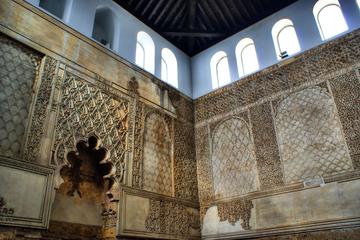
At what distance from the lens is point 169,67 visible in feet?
28.3

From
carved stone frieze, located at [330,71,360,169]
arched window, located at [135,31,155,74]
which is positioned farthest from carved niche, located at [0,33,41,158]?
carved stone frieze, located at [330,71,360,169]

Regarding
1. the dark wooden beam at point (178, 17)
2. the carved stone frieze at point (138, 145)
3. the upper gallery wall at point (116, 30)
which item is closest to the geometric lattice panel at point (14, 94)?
the upper gallery wall at point (116, 30)

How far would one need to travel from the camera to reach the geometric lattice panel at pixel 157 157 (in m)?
6.54

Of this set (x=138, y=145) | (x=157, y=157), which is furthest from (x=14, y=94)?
(x=157, y=157)

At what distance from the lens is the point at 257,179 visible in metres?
6.63

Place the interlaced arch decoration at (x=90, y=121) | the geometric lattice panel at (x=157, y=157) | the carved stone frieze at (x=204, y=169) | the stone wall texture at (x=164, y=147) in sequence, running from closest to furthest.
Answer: the stone wall texture at (x=164, y=147) → the interlaced arch decoration at (x=90, y=121) → the geometric lattice panel at (x=157, y=157) → the carved stone frieze at (x=204, y=169)

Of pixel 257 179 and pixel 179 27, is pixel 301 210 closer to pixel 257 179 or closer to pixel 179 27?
pixel 257 179

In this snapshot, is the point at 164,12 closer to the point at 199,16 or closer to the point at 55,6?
the point at 199,16

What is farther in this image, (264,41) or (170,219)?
(264,41)

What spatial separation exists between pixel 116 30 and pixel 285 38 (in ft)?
13.3

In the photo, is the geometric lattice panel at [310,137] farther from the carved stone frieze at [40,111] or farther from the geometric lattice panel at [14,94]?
the geometric lattice panel at [14,94]

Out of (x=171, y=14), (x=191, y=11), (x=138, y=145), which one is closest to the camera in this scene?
(x=138, y=145)

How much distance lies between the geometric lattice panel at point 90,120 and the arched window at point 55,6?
1875 millimetres

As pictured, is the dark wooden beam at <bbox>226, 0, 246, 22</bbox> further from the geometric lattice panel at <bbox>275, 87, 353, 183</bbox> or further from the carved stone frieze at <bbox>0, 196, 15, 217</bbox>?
the carved stone frieze at <bbox>0, 196, 15, 217</bbox>
